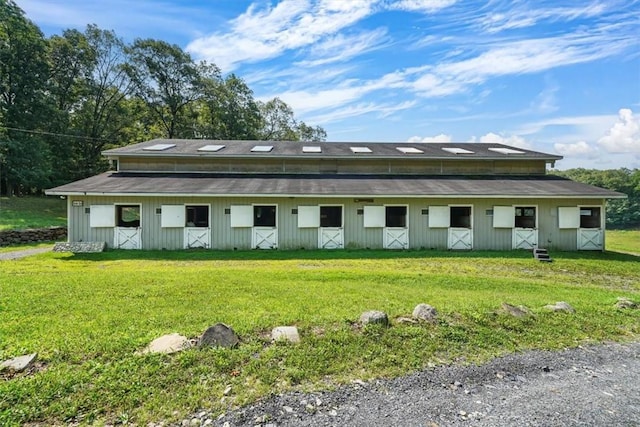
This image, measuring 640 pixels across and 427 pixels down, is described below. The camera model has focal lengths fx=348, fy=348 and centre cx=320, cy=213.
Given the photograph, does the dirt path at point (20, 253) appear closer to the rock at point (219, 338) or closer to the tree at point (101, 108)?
the rock at point (219, 338)

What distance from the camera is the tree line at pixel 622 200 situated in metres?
44.1

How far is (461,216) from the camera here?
1619 centimetres

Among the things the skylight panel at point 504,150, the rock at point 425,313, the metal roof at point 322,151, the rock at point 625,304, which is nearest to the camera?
the rock at point 425,313

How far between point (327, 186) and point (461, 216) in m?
6.52

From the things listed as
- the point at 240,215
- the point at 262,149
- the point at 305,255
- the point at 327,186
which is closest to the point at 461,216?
the point at 327,186

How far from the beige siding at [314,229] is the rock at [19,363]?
10.1m

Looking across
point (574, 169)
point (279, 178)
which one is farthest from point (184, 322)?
point (574, 169)

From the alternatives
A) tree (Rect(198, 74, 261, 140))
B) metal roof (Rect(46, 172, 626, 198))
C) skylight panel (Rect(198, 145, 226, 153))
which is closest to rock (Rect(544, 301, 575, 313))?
metal roof (Rect(46, 172, 626, 198))

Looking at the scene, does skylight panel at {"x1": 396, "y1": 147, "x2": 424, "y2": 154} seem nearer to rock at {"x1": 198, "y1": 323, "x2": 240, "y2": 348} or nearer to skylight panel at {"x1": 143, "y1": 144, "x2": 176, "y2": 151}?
skylight panel at {"x1": 143, "y1": 144, "x2": 176, "y2": 151}

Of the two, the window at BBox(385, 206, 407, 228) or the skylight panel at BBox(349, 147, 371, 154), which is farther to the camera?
the skylight panel at BBox(349, 147, 371, 154)

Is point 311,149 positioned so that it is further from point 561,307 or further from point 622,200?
point 622,200

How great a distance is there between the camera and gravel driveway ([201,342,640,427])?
3092mm

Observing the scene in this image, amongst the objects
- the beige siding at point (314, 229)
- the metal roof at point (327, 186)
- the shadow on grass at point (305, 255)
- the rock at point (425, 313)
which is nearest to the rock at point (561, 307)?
the rock at point (425, 313)

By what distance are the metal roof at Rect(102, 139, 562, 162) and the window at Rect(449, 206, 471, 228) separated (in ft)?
9.94
